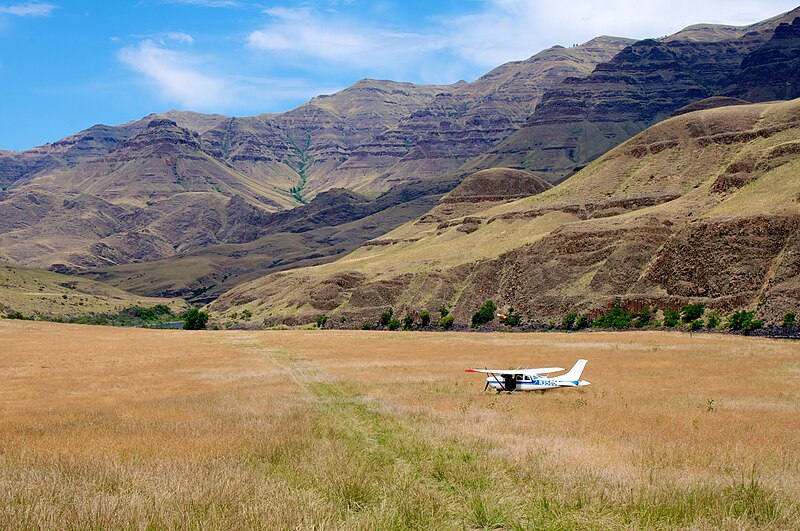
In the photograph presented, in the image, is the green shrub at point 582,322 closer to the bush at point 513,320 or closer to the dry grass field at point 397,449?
the bush at point 513,320

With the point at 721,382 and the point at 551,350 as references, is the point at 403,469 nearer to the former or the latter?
the point at 721,382

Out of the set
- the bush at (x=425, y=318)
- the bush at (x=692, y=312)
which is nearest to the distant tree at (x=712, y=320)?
the bush at (x=692, y=312)

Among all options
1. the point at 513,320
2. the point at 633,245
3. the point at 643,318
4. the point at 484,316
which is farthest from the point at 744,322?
the point at 484,316

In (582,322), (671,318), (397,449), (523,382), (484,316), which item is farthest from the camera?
(484,316)

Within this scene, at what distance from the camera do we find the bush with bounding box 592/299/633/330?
89125 millimetres

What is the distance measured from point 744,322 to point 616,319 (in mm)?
18341

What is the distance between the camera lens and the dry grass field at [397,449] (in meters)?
10.9

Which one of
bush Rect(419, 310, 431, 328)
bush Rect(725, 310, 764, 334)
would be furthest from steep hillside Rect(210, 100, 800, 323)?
bush Rect(419, 310, 431, 328)

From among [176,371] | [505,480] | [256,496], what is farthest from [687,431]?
[176,371]

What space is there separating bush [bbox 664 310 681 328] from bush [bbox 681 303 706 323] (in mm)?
838

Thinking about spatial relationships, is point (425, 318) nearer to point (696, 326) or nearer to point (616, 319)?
point (616, 319)

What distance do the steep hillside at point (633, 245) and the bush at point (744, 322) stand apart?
227 centimetres

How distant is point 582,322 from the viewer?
9475cm

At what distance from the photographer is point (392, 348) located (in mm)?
60906
